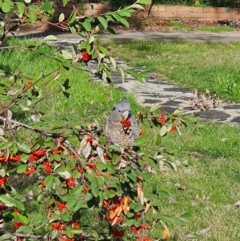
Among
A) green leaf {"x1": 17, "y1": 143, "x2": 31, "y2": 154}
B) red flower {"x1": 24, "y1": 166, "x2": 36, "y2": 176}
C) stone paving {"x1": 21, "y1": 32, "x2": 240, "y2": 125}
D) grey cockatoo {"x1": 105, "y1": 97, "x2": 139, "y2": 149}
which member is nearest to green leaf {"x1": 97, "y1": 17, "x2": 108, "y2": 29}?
green leaf {"x1": 17, "y1": 143, "x2": 31, "y2": 154}

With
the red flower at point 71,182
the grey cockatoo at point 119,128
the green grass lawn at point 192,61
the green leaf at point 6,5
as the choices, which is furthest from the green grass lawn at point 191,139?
the green leaf at point 6,5

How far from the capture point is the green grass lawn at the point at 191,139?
4227 mm

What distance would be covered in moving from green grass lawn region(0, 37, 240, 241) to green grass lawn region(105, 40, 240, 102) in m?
0.02

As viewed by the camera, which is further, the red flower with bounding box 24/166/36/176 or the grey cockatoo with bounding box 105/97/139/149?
the grey cockatoo with bounding box 105/97/139/149

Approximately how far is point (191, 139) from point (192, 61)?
579cm

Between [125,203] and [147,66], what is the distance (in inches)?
364

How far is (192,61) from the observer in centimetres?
1196

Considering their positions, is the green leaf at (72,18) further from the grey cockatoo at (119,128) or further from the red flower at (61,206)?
the grey cockatoo at (119,128)

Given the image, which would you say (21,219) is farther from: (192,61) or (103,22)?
(192,61)

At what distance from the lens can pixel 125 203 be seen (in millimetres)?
2330

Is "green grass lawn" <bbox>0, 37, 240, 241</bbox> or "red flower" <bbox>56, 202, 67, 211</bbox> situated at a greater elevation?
"red flower" <bbox>56, 202, 67, 211</bbox>

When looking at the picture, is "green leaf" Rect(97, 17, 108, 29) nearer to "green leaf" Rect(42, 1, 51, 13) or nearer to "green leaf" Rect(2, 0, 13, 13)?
"green leaf" Rect(42, 1, 51, 13)

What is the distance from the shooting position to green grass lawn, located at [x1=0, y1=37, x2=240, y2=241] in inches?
166

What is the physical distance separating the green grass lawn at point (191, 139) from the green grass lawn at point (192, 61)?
16 mm
